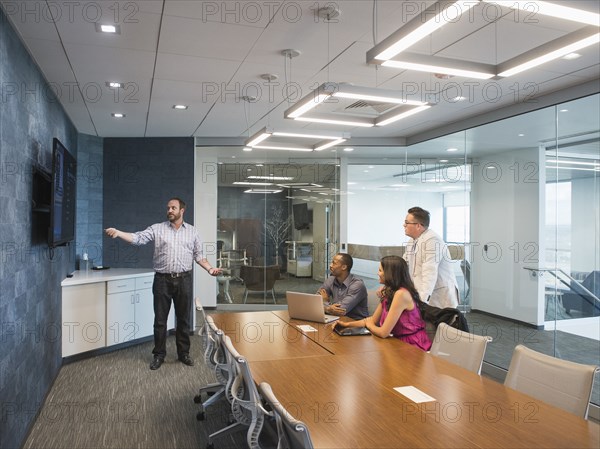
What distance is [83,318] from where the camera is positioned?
5.28 meters

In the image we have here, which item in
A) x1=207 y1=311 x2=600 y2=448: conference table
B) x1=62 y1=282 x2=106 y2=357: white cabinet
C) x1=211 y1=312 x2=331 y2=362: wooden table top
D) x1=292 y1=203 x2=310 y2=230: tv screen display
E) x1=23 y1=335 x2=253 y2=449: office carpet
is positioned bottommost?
x1=23 y1=335 x2=253 y2=449: office carpet

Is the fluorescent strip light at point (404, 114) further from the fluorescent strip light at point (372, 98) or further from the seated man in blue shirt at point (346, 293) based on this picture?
the seated man in blue shirt at point (346, 293)

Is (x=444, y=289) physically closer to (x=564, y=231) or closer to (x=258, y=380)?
(x=564, y=231)

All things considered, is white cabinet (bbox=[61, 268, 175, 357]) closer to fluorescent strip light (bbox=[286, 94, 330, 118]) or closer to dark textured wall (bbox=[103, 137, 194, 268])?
dark textured wall (bbox=[103, 137, 194, 268])

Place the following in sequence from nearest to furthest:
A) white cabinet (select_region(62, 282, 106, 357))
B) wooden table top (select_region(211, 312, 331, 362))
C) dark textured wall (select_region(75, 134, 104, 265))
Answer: wooden table top (select_region(211, 312, 331, 362)) → white cabinet (select_region(62, 282, 106, 357)) → dark textured wall (select_region(75, 134, 104, 265))

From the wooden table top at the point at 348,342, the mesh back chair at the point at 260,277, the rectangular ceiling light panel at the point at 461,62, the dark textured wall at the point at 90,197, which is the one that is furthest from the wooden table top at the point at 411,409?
the mesh back chair at the point at 260,277

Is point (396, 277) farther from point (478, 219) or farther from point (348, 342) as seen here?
point (478, 219)

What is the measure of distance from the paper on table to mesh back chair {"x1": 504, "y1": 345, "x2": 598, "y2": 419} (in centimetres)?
59

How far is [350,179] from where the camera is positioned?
25.2 feet

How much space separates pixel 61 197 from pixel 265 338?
89.4 inches

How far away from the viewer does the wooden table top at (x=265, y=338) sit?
293 cm

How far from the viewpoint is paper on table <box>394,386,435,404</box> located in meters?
2.12

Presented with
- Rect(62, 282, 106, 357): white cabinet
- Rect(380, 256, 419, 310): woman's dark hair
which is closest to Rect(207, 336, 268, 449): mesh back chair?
Rect(380, 256, 419, 310): woman's dark hair

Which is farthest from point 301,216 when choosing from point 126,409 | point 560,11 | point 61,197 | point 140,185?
point 560,11
